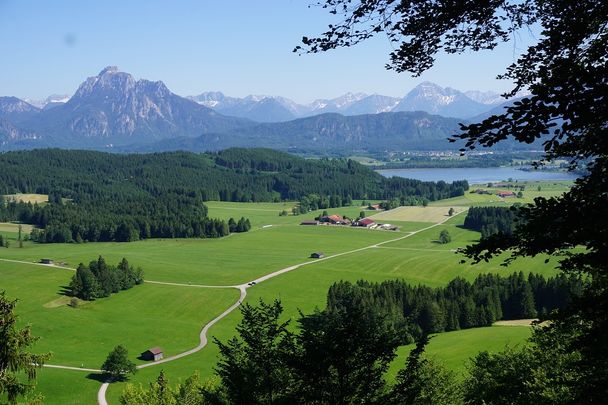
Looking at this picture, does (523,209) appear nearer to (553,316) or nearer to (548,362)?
(553,316)

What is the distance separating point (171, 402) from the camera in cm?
3319

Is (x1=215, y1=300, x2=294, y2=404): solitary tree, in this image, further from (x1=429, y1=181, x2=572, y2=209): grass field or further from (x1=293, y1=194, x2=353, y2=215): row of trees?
(x1=293, y1=194, x2=353, y2=215): row of trees

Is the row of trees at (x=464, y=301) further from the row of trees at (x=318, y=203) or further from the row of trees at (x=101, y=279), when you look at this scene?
the row of trees at (x=318, y=203)

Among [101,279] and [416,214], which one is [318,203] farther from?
[101,279]

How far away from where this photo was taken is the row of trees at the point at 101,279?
81681 mm

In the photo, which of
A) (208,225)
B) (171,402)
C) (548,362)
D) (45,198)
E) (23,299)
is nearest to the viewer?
(548,362)

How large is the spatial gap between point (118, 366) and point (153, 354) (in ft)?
20.4

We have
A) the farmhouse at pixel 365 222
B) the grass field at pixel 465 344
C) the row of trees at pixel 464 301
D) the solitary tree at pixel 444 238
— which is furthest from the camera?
the farmhouse at pixel 365 222

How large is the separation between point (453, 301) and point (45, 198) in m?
163

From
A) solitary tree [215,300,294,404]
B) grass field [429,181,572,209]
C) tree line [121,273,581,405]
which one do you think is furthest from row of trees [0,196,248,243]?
solitary tree [215,300,294,404]

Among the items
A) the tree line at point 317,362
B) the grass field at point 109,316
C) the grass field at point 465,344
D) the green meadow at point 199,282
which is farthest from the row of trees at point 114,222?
the tree line at point 317,362

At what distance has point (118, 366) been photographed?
5209 cm

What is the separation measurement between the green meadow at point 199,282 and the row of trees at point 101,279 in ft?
6.18

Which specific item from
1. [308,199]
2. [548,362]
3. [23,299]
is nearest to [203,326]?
[23,299]
